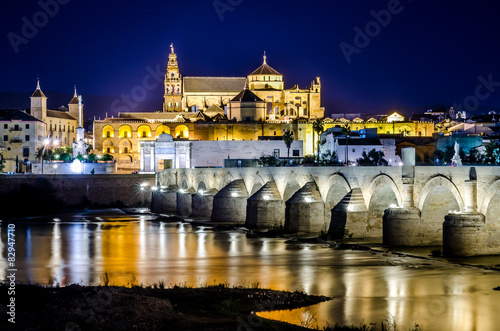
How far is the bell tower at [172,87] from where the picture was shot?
373ft

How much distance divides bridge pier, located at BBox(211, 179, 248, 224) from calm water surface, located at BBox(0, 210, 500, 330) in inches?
188

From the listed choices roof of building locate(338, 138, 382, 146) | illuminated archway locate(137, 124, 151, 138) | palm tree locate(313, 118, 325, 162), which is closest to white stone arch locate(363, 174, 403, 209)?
roof of building locate(338, 138, 382, 146)

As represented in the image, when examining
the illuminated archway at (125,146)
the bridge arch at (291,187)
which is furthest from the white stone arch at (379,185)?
the illuminated archway at (125,146)

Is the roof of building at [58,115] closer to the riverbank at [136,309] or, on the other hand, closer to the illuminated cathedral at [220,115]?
the illuminated cathedral at [220,115]

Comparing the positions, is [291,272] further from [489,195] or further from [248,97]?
[248,97]

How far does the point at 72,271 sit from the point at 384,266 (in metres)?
11.7

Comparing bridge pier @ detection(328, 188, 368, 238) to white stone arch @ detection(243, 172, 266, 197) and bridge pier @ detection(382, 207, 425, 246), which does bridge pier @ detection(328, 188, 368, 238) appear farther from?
white stone arch @ detection(243, 172, 266, 197)

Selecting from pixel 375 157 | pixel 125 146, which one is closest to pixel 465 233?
pixel 375 157

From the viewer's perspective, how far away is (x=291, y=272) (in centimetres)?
2622

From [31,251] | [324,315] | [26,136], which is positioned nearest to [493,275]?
[324,315]

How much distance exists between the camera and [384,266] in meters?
26.2

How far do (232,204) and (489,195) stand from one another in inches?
897

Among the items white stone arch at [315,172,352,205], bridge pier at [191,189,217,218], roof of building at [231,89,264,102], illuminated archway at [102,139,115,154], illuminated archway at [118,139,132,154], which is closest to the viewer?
white stone arch at [315,172,352,205]

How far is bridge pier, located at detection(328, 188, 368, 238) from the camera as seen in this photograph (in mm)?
32562
